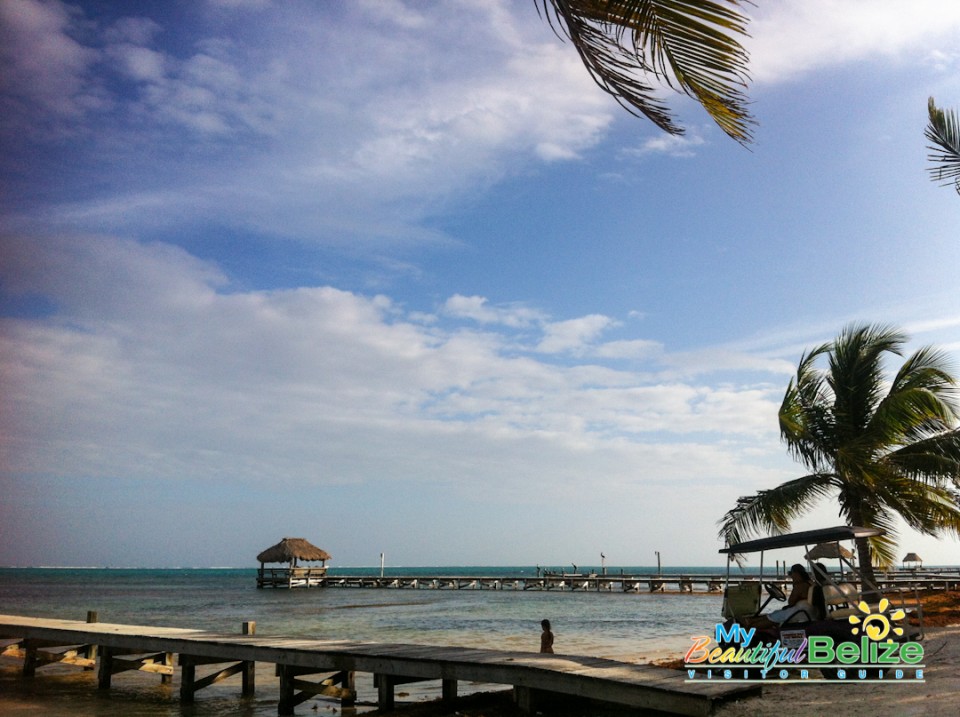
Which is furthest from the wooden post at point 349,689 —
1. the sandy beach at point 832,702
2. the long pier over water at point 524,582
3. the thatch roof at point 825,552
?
the long pier over water at point 524,582

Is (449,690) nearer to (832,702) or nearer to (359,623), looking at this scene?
(832,702)

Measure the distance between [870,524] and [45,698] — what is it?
1560 centimetres

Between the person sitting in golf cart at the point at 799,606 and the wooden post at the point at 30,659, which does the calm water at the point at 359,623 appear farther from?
the person sitting in golf cart at the point at 799,606

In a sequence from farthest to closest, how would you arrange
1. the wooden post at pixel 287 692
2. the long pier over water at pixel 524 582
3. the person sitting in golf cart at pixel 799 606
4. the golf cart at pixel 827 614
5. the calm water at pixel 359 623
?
the long pier over water at pixel 524 582, the calm water at pixel 359 623, the wooden post at pixel 287 692, the person sitting in golf cart at pixel 799 606, the golf cart at pixel 827 614

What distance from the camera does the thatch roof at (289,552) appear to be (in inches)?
2068

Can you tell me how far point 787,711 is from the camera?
7.35 m

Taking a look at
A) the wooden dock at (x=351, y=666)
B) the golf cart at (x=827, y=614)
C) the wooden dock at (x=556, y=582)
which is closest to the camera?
the wooden dock at (x=351, y=666)

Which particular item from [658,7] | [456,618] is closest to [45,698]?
[658,7]

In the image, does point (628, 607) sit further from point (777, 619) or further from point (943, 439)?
point (777, 619)

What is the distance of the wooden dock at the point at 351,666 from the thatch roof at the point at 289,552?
3591 centimetres

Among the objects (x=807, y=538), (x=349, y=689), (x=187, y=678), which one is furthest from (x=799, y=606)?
(x=187, y=678)

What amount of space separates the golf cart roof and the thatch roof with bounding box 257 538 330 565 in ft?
152

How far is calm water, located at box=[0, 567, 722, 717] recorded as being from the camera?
43.5ft

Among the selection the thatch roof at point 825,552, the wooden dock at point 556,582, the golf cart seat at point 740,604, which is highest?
the thatch roof at point 825,552
